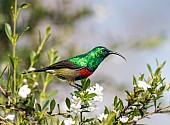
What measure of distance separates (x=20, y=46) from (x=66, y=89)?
27 cm

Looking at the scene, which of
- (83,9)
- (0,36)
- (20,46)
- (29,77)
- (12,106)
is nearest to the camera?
(12,106)

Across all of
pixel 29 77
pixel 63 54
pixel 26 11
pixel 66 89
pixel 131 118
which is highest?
pixel 26 11

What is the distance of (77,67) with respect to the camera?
0.98 meters

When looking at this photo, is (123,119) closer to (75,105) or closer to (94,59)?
(75,105)

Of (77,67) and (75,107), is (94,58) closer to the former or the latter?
(77,67)

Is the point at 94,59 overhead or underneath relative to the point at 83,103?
overhead

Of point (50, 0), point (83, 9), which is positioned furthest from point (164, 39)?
point (50, 0)

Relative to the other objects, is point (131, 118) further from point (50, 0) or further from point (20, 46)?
point (50, 0)

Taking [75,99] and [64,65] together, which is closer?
[75,99]

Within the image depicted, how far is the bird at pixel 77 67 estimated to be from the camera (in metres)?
0.96

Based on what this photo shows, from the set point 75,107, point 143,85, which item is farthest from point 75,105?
point 143,85

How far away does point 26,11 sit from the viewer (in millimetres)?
2262

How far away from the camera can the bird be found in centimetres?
96

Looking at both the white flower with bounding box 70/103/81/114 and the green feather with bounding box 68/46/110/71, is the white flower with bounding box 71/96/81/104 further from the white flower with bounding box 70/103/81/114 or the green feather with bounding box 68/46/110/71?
the green feather with bounding box 68/46/110/71
